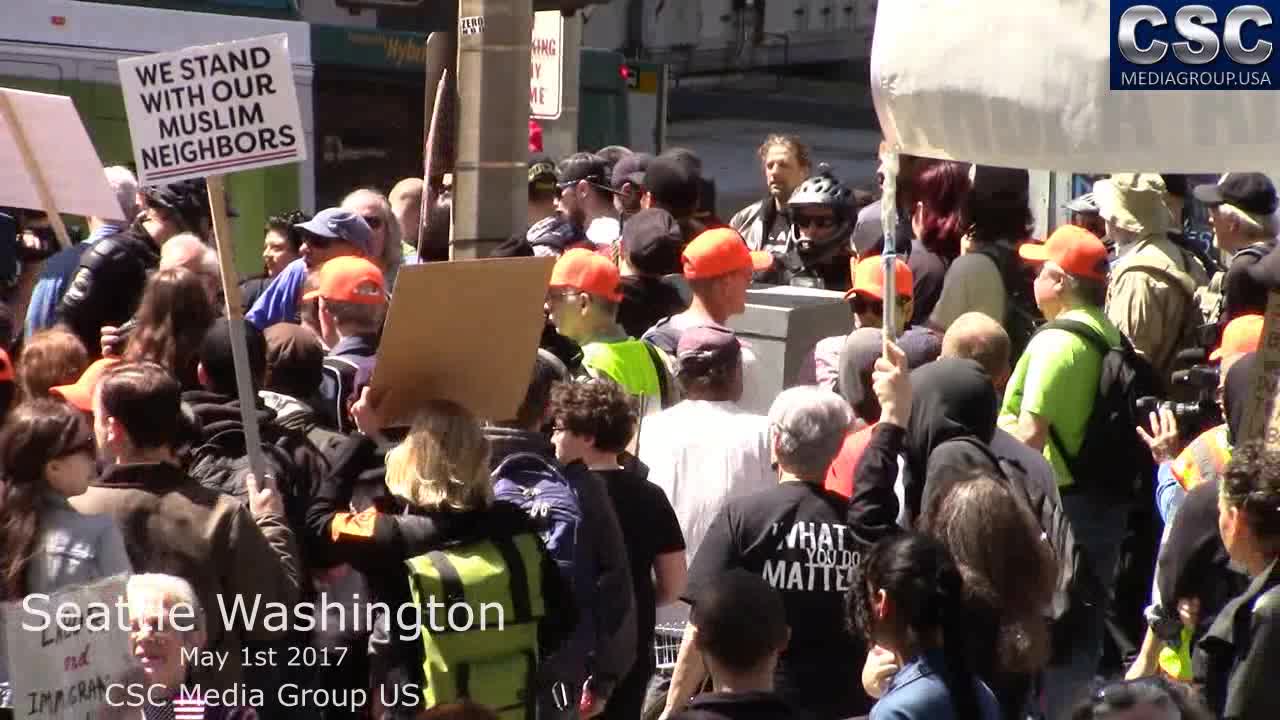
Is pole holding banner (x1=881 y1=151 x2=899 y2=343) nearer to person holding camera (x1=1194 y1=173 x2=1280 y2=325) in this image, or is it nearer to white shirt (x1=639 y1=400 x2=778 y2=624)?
white shirt (x1=639 y1=400 x2=778 y2=624)

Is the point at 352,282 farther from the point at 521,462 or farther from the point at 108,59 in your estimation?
the point at 108,59

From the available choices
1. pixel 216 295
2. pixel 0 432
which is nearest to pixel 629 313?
pixel 216 295

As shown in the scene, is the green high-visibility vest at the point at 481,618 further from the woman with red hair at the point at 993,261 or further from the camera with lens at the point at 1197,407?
the woman with red hair at the point at 993,261

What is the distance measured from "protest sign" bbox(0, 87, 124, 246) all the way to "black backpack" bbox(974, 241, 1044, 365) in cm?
347

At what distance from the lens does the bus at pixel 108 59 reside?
45.6 feet

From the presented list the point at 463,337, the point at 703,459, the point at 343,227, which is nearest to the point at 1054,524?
the point at 703,459

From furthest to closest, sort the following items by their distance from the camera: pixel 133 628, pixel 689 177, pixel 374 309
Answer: pixel 689 177
pixel 374 309
pixel 133 628

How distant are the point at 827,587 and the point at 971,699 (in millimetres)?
1102

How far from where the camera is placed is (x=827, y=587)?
18.0 feet

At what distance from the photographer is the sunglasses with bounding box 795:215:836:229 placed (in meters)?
9.27

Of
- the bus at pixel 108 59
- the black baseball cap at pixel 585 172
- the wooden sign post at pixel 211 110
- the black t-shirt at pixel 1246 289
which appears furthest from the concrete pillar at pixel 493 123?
the bus at pixel 108 59

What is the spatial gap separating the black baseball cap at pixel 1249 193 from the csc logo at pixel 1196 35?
15.0 ft

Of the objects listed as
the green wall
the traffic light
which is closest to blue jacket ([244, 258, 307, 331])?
the traffic light

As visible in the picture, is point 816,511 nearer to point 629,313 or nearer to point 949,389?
point 949,389
